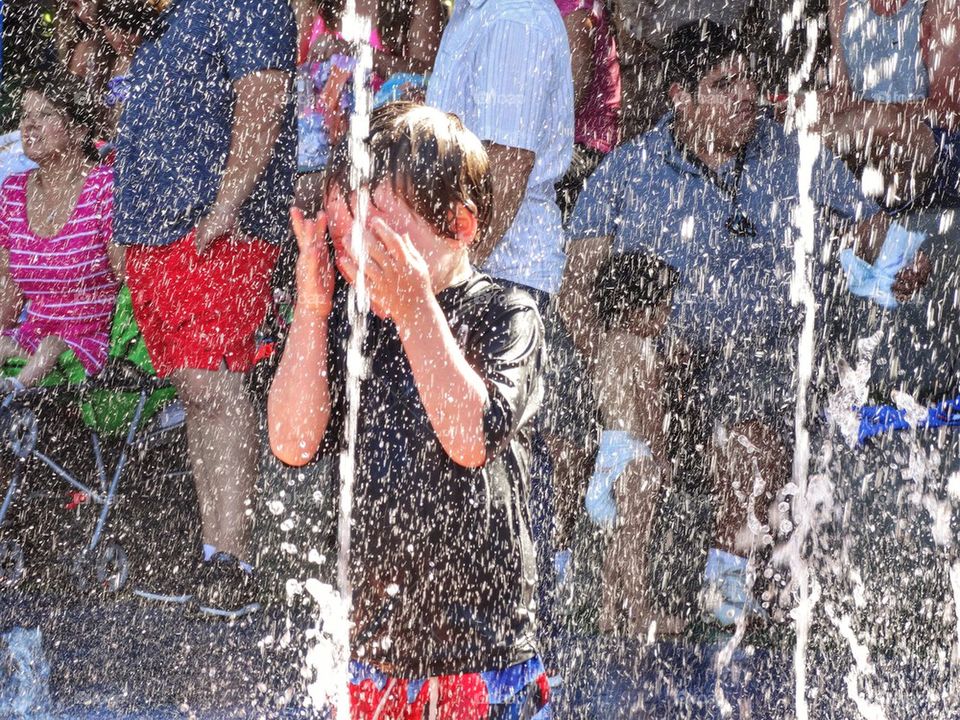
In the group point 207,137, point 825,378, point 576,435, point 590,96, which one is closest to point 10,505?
point 207,137

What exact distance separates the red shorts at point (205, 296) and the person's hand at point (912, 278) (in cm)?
193

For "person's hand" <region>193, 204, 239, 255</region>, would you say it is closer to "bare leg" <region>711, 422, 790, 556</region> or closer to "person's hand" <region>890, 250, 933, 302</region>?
"bare leg" <region>711, 422, 790, 556</region>

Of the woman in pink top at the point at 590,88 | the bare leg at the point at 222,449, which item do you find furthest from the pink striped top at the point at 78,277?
the woman in pink top at the point at 590,88

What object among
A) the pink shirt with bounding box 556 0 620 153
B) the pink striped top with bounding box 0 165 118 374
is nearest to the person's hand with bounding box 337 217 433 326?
the pink shirt with bounding box 556 0 620 153

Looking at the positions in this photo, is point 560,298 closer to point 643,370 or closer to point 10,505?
point 643,370

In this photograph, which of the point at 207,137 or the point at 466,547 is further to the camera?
the point at 207,137

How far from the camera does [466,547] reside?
7.04 feet

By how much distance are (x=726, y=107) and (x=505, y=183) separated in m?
1.23

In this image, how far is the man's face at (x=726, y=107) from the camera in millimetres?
4078

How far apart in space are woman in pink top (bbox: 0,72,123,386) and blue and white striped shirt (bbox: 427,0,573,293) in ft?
5.36

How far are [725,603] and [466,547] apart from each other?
2.09 meters

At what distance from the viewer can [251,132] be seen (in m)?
3.91

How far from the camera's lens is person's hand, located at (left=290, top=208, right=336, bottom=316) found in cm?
213

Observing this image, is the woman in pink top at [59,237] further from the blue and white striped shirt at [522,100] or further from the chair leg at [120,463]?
the blue and white striped shirt at [522,100]
